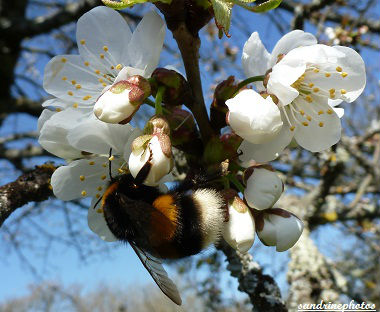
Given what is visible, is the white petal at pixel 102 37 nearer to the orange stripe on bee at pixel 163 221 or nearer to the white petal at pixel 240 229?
the orange stripe on bee at pixel 163 221

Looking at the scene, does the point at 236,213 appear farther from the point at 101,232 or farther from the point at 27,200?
the point at 27,200

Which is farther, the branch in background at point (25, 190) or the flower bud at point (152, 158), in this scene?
the branch in background at point (25, 190)

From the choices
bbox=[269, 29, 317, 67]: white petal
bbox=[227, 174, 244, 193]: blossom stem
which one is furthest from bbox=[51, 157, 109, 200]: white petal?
bbox=[269, 29, 317, 67]: white petal

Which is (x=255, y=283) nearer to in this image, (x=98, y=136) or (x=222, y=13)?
(x=98, y=136)

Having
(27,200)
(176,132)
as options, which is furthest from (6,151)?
(176,132)

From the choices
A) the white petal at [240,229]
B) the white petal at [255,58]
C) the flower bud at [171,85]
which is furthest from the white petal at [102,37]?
the white petal at [240,229]

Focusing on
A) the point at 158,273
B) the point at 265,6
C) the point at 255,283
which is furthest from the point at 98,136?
the point at 255,283
